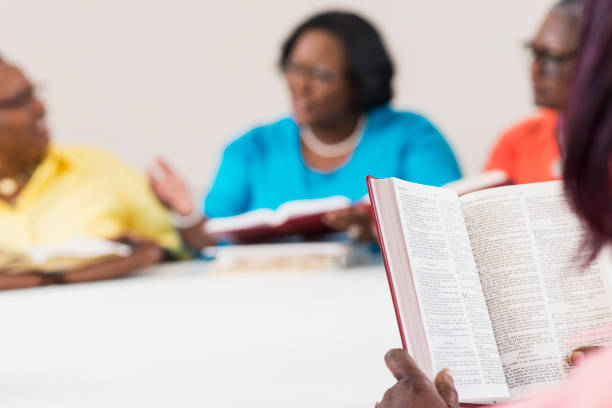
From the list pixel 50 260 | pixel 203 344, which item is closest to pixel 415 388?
pixel 203 344

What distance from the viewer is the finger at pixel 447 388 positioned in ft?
1.92

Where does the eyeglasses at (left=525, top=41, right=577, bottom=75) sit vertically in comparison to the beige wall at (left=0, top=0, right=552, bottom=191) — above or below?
below

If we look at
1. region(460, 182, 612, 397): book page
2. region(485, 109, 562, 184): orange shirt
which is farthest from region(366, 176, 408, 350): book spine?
region(485, 109, 562, 184): orange shirt

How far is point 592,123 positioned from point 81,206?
76.6 inches

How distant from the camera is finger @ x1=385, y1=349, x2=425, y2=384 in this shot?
585mm

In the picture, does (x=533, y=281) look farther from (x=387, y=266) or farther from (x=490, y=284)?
(x=387, y=266)

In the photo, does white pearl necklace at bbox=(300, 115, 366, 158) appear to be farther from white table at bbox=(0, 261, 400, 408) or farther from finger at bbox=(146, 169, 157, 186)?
white table at bbox=(0, 261, 400, 408)

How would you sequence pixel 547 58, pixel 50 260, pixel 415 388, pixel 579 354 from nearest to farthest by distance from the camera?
pixel 415 388
pixel 579 354
pixel 50 260
pixel 547 58

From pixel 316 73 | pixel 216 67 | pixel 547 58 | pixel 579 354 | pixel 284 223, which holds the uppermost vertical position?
pixel 216 67

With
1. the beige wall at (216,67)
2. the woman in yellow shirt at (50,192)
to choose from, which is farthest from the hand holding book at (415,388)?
the beige wall at (216,67)

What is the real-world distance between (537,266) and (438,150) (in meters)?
1.49

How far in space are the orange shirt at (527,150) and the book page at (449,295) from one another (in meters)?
1.54

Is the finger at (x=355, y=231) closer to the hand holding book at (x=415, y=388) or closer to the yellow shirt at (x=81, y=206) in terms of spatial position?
the yellow shirt at (x=81, y=206)

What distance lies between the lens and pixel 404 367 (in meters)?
0.59
